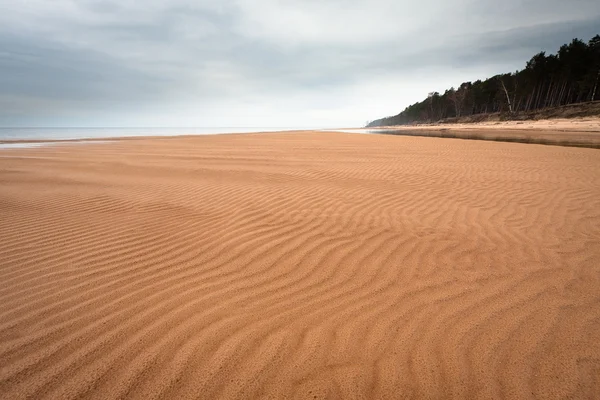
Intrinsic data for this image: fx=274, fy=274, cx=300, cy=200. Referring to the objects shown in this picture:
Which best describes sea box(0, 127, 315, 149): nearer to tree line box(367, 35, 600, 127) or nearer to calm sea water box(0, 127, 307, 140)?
calm sea water box(0, 127, 307, 140)

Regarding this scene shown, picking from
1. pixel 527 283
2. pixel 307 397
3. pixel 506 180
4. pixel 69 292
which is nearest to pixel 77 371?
Answer: pixel 69 292

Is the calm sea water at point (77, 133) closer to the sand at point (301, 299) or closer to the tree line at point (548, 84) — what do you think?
the sand at point (301, 299)

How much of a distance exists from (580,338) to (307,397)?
215 centimetres

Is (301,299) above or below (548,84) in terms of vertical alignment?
below

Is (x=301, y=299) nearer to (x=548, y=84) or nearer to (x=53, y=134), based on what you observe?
(x=53, y=134)

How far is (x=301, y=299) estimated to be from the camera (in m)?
2.60

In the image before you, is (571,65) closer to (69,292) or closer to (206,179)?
(206,179)

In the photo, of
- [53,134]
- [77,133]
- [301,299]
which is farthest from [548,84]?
[77,133]

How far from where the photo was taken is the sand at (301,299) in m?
1.81

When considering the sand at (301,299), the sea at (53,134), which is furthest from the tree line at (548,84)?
the sea at (53,134)

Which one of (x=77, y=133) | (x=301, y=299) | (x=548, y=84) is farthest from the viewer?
(x=77, y=133)

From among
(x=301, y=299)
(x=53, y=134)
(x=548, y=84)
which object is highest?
(x=548, y=84)

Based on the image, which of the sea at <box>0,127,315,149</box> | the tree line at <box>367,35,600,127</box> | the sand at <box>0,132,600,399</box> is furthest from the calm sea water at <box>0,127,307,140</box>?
the tree line at <box>367,35,600,127</box>

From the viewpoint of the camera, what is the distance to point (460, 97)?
7150 cm
